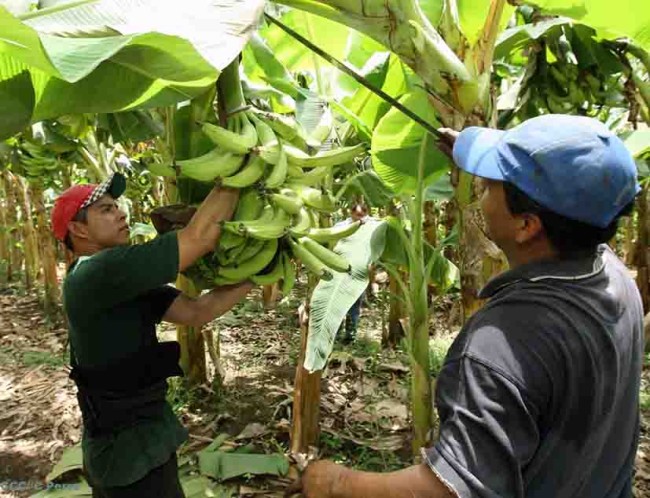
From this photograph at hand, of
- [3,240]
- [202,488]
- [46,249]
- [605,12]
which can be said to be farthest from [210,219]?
[3,240]

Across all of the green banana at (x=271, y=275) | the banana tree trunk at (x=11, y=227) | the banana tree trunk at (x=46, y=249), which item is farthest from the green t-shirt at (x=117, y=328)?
the banana tree trunk at (x=11, y=227)

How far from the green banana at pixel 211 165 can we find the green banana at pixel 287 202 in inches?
3.7

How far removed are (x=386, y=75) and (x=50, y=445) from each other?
2.67 meters

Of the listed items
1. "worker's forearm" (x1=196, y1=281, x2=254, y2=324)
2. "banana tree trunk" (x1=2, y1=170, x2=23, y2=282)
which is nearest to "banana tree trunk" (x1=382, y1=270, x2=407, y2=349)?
"worker's forearm" (x1=196, y1=281, x2=254, y2=324)

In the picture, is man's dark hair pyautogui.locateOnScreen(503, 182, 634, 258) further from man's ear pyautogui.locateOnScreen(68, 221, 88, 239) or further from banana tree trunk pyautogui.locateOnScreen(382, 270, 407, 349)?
banana tree trunk pyautogui.locateOnScreen(382, 270, 407, 349)

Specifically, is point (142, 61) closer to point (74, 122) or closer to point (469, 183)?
point (469, 183)

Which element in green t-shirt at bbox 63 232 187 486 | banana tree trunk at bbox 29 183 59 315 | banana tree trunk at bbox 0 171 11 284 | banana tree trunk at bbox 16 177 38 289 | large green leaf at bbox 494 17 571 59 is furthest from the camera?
banana tree trunk at bbox 0 171 11 284

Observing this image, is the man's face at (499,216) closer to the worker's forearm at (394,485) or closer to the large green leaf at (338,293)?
the worker's forearm at (394,485)

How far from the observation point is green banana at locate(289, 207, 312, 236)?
116 centimetres

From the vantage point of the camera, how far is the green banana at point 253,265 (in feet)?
3.86

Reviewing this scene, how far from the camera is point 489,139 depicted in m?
1.04

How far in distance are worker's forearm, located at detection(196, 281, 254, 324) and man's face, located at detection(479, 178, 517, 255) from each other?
590mm

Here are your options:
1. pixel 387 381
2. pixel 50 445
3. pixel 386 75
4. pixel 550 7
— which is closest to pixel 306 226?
pixel 550 7

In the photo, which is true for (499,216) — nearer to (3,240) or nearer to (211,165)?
(211,165)
